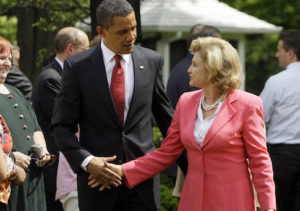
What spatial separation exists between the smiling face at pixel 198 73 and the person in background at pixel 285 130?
9.00 ft

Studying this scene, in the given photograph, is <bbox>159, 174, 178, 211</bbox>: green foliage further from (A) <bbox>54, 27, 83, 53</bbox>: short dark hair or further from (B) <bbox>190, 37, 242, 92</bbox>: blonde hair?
(B) <bbox>190, 37, 242, 92</bbox>: blonde hair

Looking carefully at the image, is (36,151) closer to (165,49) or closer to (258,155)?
(258,155)

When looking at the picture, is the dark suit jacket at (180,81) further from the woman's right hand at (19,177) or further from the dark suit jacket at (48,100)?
the woman's right hand at (19,177)

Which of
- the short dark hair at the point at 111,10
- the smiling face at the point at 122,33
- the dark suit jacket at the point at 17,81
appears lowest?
the dark suit jacket at the point at 17,81

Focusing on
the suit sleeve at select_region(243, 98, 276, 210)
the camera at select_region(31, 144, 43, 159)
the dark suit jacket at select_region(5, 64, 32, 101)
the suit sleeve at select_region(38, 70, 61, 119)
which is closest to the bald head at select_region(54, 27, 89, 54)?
the suit sleeve at select_region(38, 70, 61, 119)

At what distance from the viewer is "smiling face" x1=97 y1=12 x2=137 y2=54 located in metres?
4.61

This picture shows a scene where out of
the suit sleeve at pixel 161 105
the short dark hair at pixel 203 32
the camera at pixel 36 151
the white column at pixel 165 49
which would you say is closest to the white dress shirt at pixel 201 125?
the suit sleeve at pixel 161 105

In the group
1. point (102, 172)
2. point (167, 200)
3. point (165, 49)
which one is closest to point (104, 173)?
point (102, 172)

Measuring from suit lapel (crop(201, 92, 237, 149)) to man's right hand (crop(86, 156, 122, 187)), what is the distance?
0.68m

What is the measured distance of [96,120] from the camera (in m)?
4.65

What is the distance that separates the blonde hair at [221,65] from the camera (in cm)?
444

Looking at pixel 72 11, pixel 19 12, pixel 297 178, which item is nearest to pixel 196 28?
pixel 297 178

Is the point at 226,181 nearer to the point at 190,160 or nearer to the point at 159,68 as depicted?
the point at 190,160

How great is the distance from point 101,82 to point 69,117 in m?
0.35
